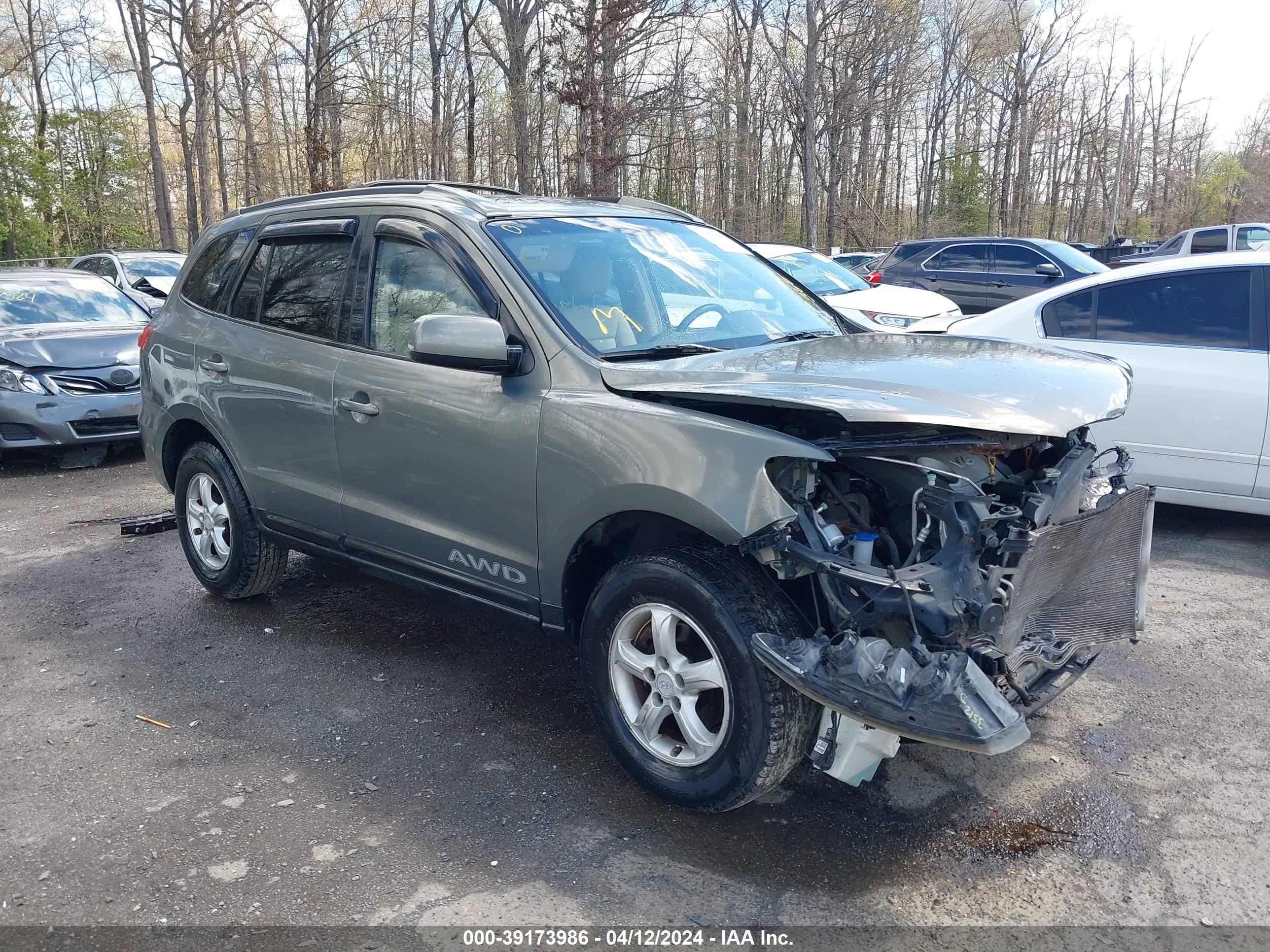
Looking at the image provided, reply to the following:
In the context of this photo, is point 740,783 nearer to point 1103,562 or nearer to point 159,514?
point 1103,562

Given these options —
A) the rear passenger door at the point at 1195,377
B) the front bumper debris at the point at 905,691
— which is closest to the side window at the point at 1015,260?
the rear passenger door at the point at 1195,377

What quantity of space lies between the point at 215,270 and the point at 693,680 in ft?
11.6

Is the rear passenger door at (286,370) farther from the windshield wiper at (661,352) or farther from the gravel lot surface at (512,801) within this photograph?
the windshield wiper at (661,352)

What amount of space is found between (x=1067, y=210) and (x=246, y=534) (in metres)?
50.9

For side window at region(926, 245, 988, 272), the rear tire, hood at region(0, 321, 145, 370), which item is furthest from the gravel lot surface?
side window at region(926, 245, 988, 272)

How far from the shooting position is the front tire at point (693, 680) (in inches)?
110

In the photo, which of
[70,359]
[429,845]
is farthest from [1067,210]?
[429,845]

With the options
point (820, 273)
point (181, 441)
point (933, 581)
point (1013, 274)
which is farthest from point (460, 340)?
point (1013, 274)

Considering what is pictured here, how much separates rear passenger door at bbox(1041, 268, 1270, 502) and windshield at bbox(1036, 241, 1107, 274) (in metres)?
9.39

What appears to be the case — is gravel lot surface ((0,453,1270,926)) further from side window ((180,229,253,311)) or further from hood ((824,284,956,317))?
hood ((824,284,956,317))

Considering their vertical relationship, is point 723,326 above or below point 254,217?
below

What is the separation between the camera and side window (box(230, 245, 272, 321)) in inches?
183

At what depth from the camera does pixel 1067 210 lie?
48000 millimetres

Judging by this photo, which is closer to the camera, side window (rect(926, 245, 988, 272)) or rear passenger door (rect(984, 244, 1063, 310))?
rear passenger door (rect(984, 244, 1063, 310))
